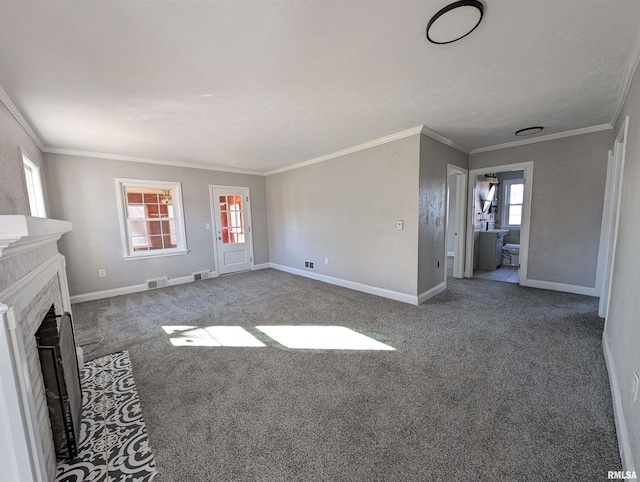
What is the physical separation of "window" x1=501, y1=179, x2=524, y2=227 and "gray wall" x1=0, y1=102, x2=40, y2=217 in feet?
29.5

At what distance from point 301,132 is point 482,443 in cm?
353

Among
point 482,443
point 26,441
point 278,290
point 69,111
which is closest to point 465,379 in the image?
point 482,443

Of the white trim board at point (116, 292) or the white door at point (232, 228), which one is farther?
the white door at point (232, 228)

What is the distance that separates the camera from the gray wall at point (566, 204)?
3736 millimetres

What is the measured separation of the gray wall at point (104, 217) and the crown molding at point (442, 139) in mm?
4309

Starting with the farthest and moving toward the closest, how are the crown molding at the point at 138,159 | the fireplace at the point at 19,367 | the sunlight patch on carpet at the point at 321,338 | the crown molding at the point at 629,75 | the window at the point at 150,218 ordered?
1. the window at the point at 150,218
2. the crown molding at the point at 138,159
3. the sunlight patch on carpet at the point at 321,338
4. the crown molding at the point at 629,75
5. the fireplace at the point at 19,367

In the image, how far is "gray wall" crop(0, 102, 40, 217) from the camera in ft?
7.23

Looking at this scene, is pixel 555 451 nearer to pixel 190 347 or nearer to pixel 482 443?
pixel 482 443

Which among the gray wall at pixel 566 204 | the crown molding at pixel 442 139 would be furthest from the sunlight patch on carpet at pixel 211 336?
the gray wall at pixel 566 204

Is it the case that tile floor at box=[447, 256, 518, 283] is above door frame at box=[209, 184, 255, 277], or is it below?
below

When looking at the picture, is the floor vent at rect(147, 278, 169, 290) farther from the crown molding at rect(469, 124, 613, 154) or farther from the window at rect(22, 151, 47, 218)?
the crown molding at rect(469, 124, 613, 154)

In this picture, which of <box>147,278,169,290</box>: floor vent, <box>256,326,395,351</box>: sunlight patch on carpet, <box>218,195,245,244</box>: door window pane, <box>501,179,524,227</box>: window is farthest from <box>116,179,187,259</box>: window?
<box>501,179,524,227</box>: window

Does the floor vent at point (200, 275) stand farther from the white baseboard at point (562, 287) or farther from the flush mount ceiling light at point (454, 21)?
the white baseboard at point (562, 287)

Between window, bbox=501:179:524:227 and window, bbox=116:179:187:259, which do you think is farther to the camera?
window, bbox=501:179:524:227
